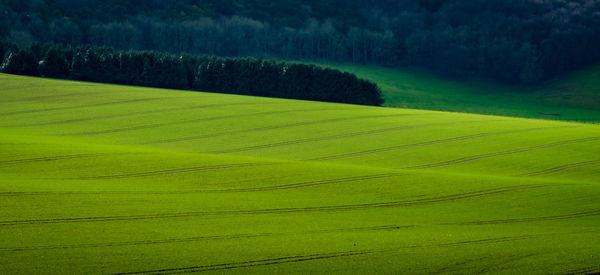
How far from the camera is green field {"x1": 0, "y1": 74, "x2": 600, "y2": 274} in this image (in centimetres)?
1210

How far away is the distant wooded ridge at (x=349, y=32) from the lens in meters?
83.4

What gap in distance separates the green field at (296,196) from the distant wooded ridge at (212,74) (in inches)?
668

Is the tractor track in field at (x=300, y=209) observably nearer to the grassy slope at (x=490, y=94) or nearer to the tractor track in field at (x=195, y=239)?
the tractor track in field at (x=195, y=239)

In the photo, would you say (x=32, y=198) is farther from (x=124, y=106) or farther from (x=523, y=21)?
(x=523, y=21)

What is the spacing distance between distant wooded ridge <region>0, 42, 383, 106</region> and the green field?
55.6 ft

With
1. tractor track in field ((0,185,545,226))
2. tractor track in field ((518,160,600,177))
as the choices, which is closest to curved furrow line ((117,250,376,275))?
tractor track in field ((0,185,545,226))

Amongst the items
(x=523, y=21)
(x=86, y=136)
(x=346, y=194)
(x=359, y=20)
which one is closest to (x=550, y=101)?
(x=523, y=21)

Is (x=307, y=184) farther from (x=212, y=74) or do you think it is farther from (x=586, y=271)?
(x=212, y=74)

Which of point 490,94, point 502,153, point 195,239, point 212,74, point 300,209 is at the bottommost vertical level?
point 490,94

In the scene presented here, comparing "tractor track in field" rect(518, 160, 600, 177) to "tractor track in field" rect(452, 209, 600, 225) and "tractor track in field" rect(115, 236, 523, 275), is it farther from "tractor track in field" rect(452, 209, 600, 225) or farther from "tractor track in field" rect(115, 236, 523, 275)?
"tractor track in field" rect(115, 236, 523, 275)

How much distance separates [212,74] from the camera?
53.4m

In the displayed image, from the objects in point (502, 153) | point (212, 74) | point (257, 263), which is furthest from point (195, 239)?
point (212, 74)

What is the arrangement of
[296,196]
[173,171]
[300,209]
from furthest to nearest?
[173,171]
[296,196]
[300,209]

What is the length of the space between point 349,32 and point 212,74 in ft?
143
